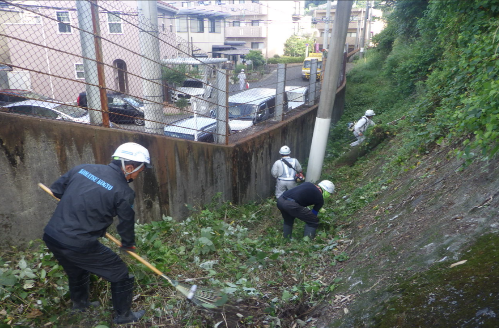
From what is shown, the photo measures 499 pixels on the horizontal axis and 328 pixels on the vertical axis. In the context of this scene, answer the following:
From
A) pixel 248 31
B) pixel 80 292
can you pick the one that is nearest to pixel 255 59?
pixel 248 31

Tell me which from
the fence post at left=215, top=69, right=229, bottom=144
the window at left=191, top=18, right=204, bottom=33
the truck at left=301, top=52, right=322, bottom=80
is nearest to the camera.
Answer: the fence post at left=215, top=69, right=229, bottom=144

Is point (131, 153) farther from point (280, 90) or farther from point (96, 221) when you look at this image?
point (280, 90)

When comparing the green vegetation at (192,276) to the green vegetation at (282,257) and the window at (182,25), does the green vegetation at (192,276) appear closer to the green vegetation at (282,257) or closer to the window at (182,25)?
the green vegetation at (282,257)

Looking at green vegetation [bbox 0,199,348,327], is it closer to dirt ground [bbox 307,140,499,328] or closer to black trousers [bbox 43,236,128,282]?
dirt ground [bbox 307,140,499,328]

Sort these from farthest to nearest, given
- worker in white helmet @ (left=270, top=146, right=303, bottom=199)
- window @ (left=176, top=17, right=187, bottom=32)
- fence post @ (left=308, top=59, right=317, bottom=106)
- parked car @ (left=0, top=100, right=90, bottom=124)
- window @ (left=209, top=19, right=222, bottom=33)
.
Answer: window @ (left=209, top=19, right=222, bottom=33), window @ (left=176, top=17, right=187, bottom=32), fence post @ (left=308, top=59, right=317, bottom=106), worker in white helmet @ (left=270, top=146, right=303, bottom=199), parked car @ (left=0, top=100, right=90, bottom=124)

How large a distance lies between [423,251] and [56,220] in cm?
318

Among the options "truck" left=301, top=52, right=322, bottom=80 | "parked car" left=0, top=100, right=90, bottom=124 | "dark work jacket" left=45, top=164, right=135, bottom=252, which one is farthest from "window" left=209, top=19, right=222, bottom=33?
"dark work jacket" left=45, top=164, right=135, bottom=252

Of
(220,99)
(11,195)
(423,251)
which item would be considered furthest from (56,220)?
(220,99)

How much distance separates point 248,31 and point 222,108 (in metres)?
35.8

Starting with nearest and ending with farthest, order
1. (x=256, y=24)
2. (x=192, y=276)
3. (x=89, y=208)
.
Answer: (x=89, y=208)
(x=192, y=276)
(x=256, y=24)

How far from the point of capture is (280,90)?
351 inches

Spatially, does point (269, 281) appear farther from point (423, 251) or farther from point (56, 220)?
point (56, 220)

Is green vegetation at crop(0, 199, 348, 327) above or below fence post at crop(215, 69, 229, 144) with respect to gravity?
below

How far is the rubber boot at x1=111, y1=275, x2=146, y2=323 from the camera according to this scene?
3307 millimetres
